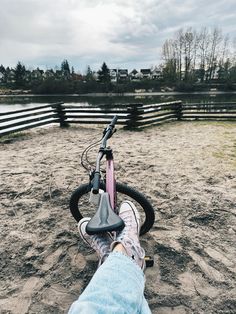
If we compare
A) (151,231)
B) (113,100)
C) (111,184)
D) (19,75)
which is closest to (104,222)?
(111,184)

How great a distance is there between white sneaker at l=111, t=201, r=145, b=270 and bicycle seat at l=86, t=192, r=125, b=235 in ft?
0.89

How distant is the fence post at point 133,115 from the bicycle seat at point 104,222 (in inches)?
320

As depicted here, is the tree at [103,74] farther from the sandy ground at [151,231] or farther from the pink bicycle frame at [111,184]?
the pink bicycle frame at [111,184]

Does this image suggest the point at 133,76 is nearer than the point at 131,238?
No

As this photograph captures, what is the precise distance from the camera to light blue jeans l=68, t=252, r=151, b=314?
1155 mm

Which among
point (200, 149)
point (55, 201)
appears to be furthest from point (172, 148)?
point (55, 201)

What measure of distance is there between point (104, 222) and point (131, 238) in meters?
0.46

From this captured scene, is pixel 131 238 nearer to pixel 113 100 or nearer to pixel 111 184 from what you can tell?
pixel 111 184

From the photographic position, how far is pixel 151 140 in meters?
7.77

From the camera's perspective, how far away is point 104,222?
5.16 feet

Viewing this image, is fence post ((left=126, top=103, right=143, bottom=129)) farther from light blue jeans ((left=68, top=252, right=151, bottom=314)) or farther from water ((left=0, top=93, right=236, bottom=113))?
water ((left=0, top=93, right=236, bottom=113))

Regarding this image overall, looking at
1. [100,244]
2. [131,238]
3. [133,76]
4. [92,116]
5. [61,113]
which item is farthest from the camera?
[133,76]

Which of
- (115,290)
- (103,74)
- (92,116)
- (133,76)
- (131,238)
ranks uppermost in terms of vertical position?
(103,74)

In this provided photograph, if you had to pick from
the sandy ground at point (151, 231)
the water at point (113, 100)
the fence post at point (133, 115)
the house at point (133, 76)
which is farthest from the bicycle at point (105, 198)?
the house at point (133, 76)
